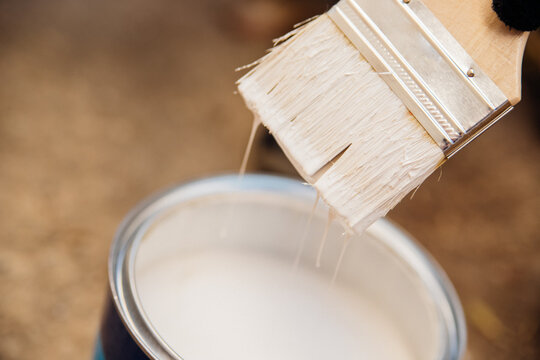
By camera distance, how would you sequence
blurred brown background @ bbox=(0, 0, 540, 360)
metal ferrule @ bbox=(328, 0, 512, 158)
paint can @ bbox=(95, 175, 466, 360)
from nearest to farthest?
metal ferrule @ bbox=(328, 0, 512, 158), paint can @ bbox=(95, 175, 466, 360), blurred brown background @ bbox=(0, 0, 540, 360)

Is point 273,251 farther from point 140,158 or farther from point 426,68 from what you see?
point 140,158

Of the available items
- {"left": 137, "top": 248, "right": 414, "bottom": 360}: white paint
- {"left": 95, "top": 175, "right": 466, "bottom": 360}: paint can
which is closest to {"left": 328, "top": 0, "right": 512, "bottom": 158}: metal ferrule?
{"left": 95, "top": 175, "right": 466, "bottom": 360}: paint can

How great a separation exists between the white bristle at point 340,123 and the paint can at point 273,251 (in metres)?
0.28

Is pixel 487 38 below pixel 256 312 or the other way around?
the other way around

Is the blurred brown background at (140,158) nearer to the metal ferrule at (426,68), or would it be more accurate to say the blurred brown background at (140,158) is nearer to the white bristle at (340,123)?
the white bristle at (340,123)

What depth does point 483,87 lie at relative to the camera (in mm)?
791

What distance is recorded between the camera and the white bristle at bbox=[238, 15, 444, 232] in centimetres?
80

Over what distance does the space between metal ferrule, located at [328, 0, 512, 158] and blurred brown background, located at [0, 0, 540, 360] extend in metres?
1.27

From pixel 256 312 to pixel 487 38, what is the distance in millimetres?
587

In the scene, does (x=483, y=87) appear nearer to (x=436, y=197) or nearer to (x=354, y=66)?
(x=354, y=66)

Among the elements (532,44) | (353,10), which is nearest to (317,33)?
(353,10)

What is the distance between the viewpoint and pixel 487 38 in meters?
0.81

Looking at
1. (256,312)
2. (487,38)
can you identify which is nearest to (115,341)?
(256,312)

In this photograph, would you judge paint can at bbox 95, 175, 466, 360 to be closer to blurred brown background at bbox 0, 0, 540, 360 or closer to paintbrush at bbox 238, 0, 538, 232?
paintbrush at bbox 238, 0, 538, 232
